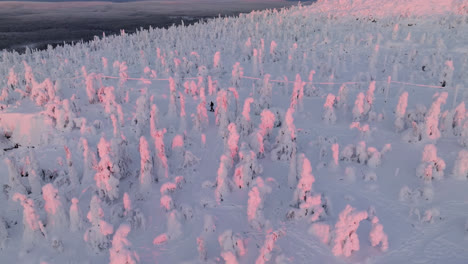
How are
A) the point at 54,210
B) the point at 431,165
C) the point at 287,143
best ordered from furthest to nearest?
the point at 287,143, the point at 431,165, the point at 54,210

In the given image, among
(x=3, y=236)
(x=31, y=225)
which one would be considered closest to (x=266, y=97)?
(x=31, y=225)

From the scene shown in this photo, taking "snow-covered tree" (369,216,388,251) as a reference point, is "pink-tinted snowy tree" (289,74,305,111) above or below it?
above

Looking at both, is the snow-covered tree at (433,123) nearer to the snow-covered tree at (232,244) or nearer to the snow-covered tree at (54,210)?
the snow-covered tree at (232,244)

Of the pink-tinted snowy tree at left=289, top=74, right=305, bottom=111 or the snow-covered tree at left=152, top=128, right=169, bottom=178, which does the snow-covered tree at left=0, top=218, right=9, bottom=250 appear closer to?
the snow-covered tree at left=152, top=128, right=169, bottom=178

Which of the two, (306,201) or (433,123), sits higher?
(433,123)

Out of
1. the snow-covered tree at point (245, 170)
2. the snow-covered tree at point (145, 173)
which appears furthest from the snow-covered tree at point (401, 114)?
the snow-covered tree at point (145, 173)

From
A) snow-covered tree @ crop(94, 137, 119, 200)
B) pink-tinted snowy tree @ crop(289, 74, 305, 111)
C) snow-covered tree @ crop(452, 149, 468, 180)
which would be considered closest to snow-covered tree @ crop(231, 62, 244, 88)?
pink-tinted snowy tree @ crop(289, 74, 305, 111)

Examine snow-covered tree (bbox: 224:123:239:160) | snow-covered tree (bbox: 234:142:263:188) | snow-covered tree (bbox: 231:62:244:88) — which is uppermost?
snow-covered tree (bbox: 231:62:244:88)

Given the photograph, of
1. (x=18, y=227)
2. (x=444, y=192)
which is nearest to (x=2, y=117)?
(x=18, y=227)

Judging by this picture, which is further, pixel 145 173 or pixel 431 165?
pixel 145 173

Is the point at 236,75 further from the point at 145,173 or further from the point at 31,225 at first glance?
the point at 31,225
